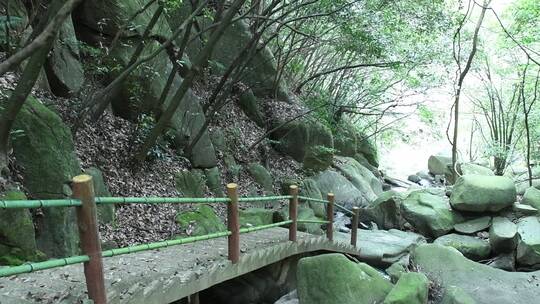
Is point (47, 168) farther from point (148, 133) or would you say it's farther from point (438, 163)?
point (438, 163)

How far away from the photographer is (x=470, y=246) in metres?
11.8

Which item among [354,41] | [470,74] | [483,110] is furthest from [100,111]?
[483,110]

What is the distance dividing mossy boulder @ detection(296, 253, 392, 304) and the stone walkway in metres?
0.55

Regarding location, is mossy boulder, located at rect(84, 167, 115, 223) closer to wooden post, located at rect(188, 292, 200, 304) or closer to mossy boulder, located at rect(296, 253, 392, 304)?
wooden post, located at rect(188, 292, 200, 304)

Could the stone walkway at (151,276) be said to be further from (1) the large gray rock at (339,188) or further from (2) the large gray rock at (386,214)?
(1) the large gray rock at (339,188)

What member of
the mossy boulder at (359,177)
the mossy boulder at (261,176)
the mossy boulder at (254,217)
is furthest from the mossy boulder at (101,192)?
the mossy boulder at (359,177)

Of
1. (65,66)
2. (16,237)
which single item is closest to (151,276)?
(16,237)

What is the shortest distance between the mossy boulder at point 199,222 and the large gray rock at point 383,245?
4363mm

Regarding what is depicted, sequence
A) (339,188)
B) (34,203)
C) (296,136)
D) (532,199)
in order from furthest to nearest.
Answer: (339,188)
(296,136)
(532,199)
(34,203)

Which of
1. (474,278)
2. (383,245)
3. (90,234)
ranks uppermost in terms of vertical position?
(90,234)

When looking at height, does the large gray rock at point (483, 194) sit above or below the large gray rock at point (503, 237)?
above

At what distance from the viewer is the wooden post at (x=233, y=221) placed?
4.98 metres

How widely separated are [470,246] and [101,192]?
9.70 metres

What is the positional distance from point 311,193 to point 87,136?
26.7 ft
